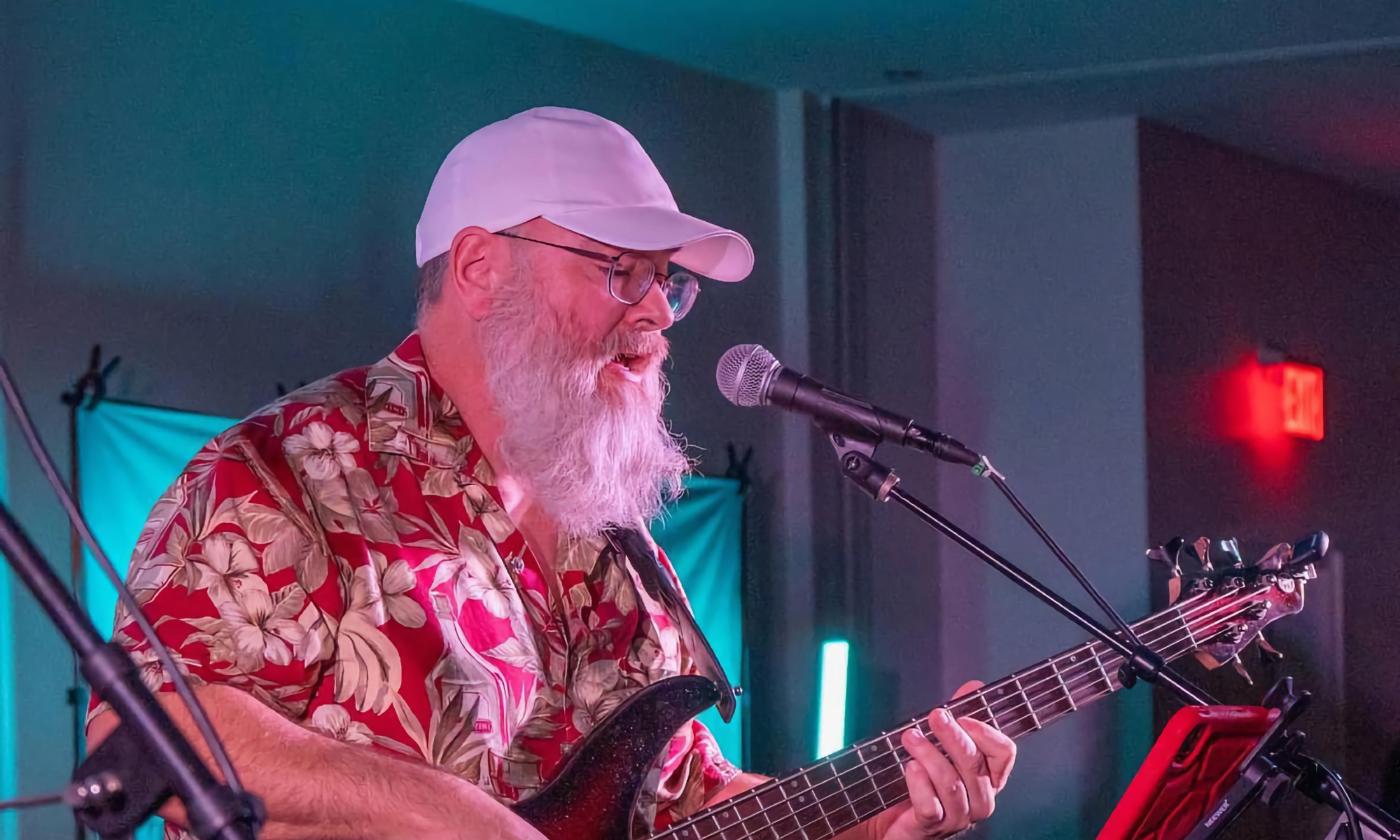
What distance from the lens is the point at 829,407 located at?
2.39 m

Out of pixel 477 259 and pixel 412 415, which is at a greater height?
pixel 477 259

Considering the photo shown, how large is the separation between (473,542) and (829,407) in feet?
1.86

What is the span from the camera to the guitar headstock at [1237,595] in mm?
2586

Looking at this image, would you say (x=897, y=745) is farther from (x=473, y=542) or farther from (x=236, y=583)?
(x=236, y=583)

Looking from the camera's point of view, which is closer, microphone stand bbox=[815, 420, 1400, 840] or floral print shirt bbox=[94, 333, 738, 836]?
floral print shirt bbox=[94, 333, 738, 836]

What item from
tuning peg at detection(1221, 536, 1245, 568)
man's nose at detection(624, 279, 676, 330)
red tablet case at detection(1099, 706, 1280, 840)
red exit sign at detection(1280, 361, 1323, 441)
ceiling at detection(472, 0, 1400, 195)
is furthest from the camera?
red exit sign at detection(1280, 361, 1323, 441)

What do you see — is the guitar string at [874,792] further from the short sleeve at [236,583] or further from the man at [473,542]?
the short sleeve at [236,583]

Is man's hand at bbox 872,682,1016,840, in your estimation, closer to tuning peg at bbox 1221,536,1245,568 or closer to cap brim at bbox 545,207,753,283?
tuning peg at bbox 1221,536,1245,568

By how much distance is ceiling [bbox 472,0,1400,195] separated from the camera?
17.8 ft

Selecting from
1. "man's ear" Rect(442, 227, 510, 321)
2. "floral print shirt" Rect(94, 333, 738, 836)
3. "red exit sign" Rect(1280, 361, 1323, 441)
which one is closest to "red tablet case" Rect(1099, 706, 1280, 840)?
"floral print shirt" Rect(94, 333, 738, 836)

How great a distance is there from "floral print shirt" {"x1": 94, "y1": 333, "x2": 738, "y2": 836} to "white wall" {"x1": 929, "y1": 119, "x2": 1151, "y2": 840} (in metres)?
4.48

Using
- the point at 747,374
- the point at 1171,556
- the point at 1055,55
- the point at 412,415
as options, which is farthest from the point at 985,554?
the point at 1055,55

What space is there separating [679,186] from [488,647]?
12.9 feet

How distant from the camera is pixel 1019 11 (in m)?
5.43
